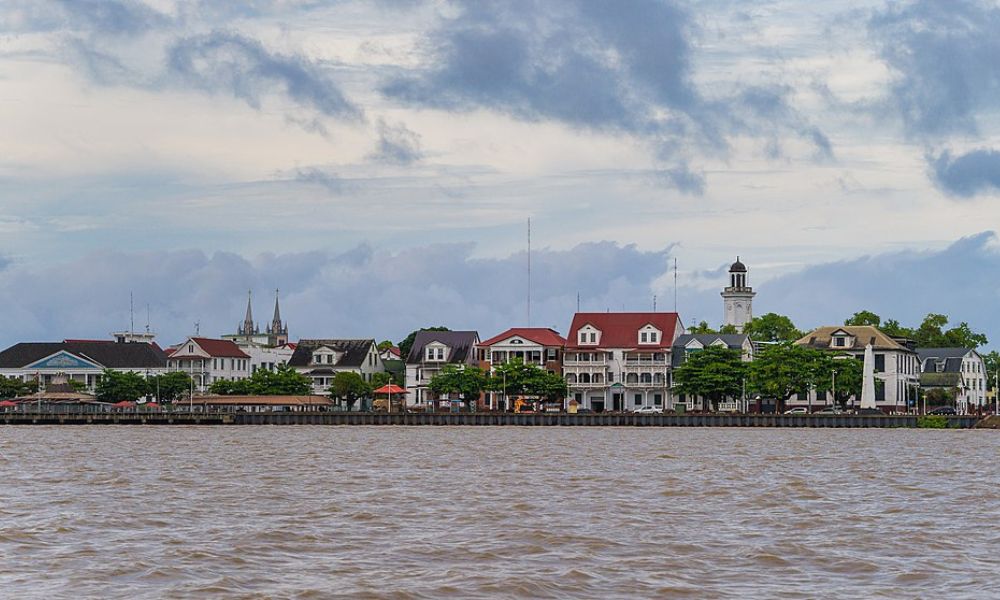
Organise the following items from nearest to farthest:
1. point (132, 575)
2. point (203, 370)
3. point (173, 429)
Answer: point (132, 575)
point (173, 429)
point (203, 370)

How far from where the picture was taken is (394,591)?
24344 millimetres

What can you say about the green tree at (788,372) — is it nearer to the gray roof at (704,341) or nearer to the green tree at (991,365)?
the gray roof at (704,341)

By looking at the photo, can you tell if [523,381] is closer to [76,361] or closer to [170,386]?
[170,386]

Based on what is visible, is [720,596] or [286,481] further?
[286,481]

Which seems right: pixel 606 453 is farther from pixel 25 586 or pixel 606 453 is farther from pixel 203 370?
pixel 203 370

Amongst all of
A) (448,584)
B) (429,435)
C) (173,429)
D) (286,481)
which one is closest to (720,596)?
(448,584)

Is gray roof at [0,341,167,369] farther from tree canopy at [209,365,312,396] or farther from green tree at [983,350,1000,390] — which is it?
green tree at [983,350,1000,390]

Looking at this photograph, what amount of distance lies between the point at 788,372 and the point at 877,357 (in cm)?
1502

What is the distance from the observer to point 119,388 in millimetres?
143250

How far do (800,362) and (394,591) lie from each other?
340 feet

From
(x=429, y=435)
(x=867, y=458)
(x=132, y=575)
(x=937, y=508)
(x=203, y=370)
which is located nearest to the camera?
(x=132, y=575)

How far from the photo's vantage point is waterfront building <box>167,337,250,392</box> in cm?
15438

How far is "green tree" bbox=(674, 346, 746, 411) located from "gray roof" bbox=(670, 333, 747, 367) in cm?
851

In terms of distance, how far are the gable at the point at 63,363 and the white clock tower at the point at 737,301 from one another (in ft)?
222
